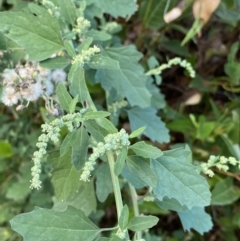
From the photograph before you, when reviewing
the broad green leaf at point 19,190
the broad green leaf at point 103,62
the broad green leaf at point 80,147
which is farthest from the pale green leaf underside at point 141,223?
the broad green leaf at point 19,190

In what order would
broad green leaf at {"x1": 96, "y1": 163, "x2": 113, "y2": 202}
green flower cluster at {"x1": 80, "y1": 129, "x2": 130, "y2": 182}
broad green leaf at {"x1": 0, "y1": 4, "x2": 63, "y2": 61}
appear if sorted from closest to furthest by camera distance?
1. green flower cluster at {"x1": 80, "y1": 129, "x2": 130, "y2": 182}
2. broad green leaf at {"x1": 0, "y1": 4, "x2": 63, "y2": 61}
3. broad green leaf at {"x1": 96, "y1": 163, "x2": 113, "y2": 202}

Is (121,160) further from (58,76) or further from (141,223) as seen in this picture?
(58,76)

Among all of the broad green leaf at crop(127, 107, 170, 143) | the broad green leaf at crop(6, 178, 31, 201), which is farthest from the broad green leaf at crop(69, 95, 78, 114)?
the broad green leaf at crop(6, 178, 31, 201)

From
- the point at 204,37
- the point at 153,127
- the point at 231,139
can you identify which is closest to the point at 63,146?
the point at 153,127

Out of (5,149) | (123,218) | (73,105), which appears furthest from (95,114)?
(5,149)

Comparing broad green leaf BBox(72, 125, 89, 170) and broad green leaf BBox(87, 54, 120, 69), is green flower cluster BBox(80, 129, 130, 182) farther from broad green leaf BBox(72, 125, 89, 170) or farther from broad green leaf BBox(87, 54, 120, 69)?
broad green leaf BBox(87, 54, 120, 69)

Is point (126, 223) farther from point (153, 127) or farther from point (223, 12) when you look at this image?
point (223, 12)
